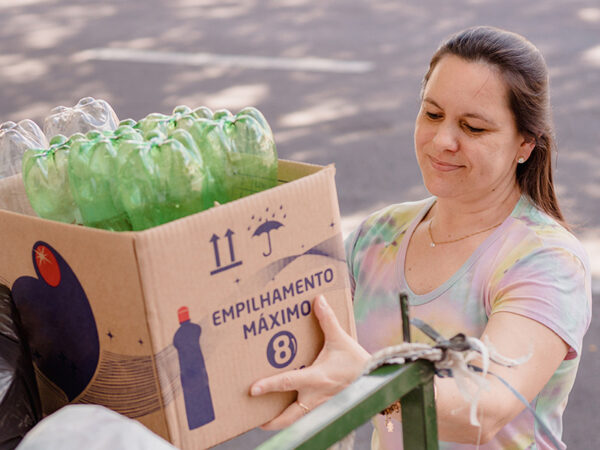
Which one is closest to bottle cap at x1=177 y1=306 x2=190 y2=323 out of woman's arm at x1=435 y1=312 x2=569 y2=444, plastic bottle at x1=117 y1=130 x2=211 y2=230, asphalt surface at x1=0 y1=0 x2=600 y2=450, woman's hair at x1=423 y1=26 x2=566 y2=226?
plastic bottle at x1=117 y1=130 x2=211 y2=230

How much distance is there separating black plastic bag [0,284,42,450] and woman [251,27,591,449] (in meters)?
0.82

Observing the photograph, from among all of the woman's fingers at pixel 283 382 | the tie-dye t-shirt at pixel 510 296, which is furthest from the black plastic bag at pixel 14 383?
the tie-dye t-shirt at pixel 510 296

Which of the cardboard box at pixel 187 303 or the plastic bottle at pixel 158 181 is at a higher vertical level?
the plastic bottle at pixel 158 181

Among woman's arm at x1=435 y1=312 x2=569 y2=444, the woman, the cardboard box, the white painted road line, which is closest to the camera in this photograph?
the cardboard box

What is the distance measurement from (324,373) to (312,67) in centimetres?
649

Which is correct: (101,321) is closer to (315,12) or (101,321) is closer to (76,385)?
(76,385)

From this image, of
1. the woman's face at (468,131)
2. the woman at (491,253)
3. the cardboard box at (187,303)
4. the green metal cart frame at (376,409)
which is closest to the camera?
the green metal cart frame at (376,409)

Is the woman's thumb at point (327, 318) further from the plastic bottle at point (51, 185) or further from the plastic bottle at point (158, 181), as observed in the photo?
the plastic bottle at point (51, 185)

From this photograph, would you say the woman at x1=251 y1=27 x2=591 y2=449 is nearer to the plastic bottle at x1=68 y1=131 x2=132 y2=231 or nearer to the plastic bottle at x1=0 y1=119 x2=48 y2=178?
the plastic bottle at x1=68 y1=131 x2=132 y2=231

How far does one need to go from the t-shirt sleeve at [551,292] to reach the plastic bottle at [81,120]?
3.27 ft

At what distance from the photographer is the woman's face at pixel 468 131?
6.44 ft

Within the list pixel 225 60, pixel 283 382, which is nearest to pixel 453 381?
pixel 283 382

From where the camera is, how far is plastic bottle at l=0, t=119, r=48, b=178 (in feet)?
5.96

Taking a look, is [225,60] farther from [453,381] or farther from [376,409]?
[376,409]
